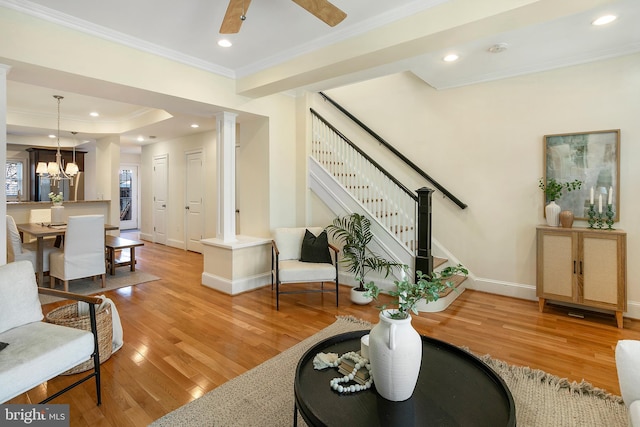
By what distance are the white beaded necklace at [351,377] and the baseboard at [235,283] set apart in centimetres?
268

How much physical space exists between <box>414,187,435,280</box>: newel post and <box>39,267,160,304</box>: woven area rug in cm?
379

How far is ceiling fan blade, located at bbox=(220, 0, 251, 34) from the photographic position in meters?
2.06

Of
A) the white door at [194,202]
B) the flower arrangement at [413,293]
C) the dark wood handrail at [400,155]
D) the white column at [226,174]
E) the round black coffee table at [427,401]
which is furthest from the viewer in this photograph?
the white door at [194,202]

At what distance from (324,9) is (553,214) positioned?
324 cm

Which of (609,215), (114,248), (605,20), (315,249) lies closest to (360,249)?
(315,249)

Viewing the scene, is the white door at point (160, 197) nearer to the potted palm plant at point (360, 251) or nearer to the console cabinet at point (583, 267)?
the potted palm plant at point (360, 251)

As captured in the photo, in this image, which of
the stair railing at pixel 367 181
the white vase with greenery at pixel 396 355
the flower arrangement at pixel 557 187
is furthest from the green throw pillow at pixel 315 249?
the flower arrangement at pixel 557 187

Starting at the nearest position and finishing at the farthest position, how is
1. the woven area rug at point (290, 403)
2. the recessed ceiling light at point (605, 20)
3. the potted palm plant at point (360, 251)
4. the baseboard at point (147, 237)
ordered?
1. the woven area rug at point (290, 403)
2. the recessed ceiling light at point (605, 20)
3. the potted palm plant at point (360, 251)
4. the baseboard at point (147, 237)

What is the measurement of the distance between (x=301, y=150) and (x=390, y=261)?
2057 millimetres

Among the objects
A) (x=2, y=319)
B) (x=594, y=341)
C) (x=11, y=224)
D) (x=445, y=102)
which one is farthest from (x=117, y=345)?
(x=445, y=102)

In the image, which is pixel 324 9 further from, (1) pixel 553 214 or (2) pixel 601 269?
(2) pixel 601 269

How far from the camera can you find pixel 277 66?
3.47m

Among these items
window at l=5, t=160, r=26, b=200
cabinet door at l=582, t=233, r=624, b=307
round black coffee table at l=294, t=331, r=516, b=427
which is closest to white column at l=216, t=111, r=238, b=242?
round black coffee table at l=294, t=331, r=516, b=427

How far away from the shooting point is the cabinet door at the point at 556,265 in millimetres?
3332
